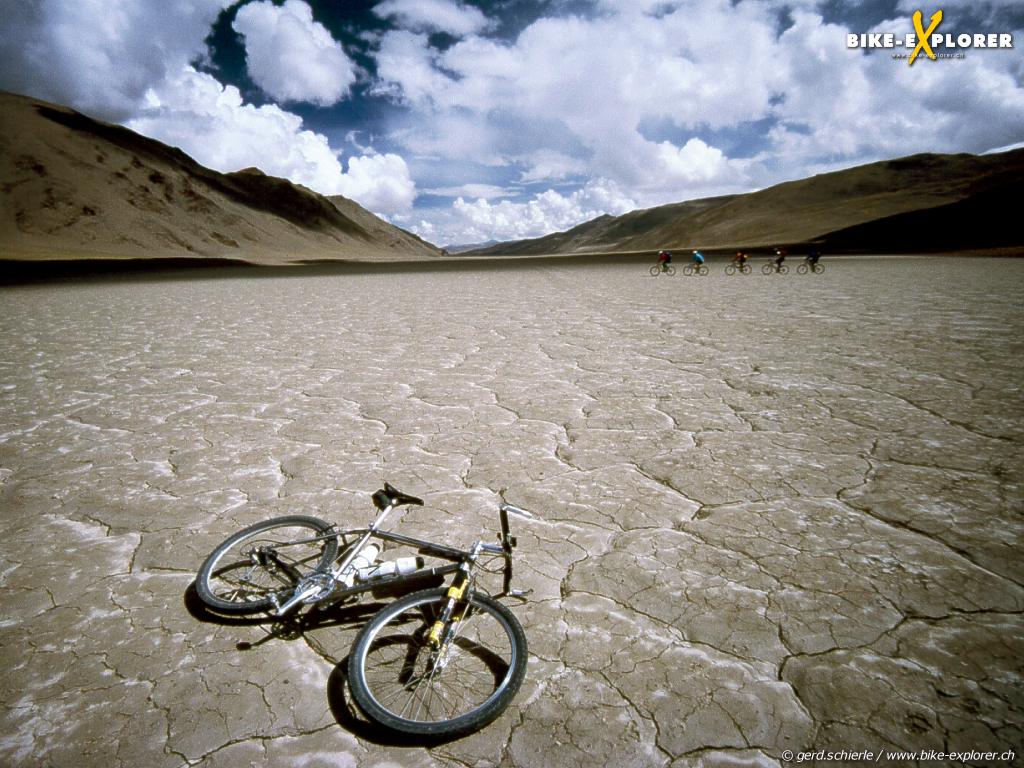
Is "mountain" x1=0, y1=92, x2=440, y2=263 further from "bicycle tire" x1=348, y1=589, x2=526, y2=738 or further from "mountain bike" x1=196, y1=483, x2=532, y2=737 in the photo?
"bicycle tire" x1=348, y1=589, x2=526, y2=738

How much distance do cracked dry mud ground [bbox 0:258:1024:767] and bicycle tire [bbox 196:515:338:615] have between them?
0.44 feet

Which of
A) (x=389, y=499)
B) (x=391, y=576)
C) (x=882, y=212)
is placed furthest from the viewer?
(x=882, y=212)

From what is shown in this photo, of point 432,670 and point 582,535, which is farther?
point 582,535

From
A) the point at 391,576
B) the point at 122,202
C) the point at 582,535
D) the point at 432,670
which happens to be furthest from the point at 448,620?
the point at 122,202

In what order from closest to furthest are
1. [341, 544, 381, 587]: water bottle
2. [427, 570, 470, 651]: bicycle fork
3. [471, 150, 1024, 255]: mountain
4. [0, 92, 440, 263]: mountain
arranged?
[427, 570, 470, 651]: bicycle fork < [341, 544, 381, 587]: water bottle < [471, 150, 1024, 255]: mountain < [0, 92, 440, 263]: mountain

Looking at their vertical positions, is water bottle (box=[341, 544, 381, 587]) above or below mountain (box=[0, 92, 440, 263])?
below

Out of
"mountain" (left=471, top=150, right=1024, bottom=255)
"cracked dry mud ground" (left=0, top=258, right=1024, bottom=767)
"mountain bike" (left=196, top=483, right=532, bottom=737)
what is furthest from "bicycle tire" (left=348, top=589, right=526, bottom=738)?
"mountain" (left=471, top=150, right=1024, bottom=255)

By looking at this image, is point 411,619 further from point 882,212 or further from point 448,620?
point 882,212

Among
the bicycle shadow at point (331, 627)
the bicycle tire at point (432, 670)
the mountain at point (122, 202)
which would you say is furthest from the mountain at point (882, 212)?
the mountain at point (122, 202)

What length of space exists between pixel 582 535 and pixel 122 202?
281 ft

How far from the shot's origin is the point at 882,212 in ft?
214

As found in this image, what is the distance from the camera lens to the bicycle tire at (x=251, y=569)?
6.61ft

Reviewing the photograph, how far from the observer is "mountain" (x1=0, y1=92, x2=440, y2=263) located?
54.7 meters

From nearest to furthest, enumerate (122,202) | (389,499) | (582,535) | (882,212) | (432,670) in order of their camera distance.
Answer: (432,670) < (389,499) < (582,535) < (882,212) < (122,202)
